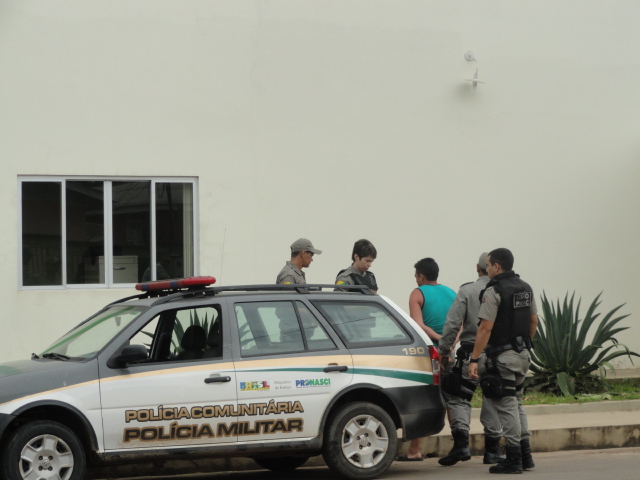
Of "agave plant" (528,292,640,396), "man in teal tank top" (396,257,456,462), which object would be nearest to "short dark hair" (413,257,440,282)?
"man in teal tank top" (396,257,456,462)

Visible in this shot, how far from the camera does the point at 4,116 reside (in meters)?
11.4

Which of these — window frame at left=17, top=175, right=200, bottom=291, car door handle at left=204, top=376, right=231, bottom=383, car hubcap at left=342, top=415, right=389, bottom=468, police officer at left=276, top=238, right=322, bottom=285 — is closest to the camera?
car door handle at left=204, top=376, right=231, bottom=383

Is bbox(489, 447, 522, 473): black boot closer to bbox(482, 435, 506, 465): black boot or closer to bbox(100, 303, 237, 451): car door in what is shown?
bbox(482, 435, 506, 465): black boot

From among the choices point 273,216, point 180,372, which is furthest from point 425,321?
point 273,216

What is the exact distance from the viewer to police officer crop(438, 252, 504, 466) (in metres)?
8.20

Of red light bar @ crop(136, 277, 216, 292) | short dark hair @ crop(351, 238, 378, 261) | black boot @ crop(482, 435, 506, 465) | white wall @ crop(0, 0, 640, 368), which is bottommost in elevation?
black boot @ crop(482, 435, 506, 465)

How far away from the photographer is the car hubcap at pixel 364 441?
750 cm

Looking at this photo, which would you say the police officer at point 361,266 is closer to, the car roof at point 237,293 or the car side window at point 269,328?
the car roof at point 237,293

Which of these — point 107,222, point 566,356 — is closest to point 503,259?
point 566,356

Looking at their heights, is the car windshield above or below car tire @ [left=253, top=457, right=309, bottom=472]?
above

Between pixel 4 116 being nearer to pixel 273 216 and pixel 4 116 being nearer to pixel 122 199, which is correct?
pixel 122 199

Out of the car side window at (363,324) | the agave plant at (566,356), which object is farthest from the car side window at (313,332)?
the agave plant at (566,356)

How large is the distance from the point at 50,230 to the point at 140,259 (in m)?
1.14

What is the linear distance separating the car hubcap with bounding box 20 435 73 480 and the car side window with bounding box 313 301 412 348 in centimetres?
229
